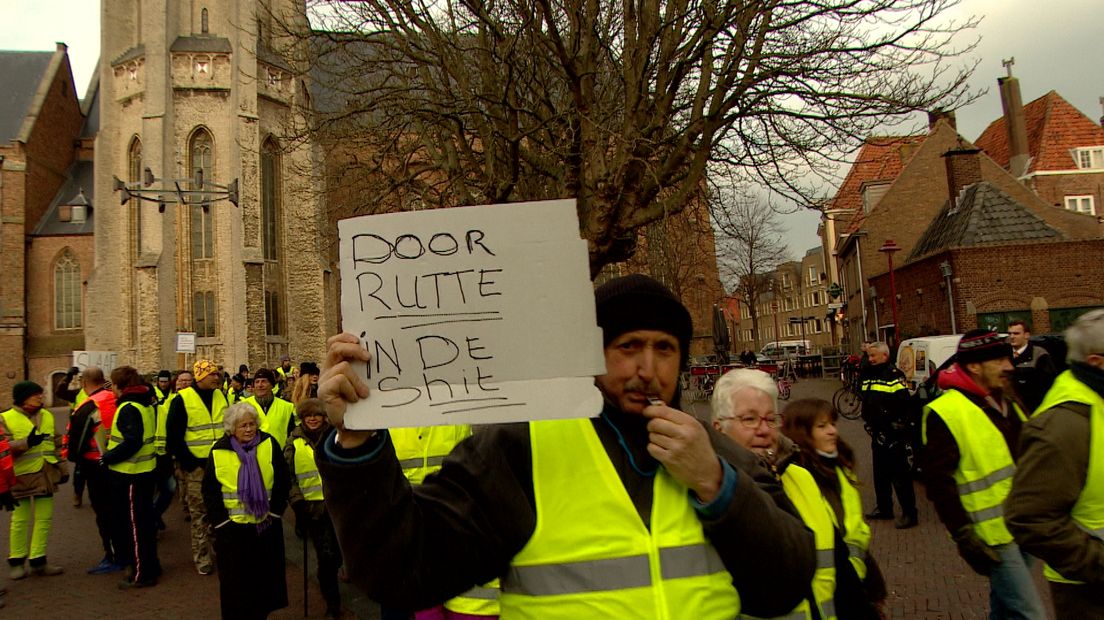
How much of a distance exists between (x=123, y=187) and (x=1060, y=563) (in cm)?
1514

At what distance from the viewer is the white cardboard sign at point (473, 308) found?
1.57 m

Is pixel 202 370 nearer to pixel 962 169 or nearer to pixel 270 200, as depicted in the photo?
pixel 962 169

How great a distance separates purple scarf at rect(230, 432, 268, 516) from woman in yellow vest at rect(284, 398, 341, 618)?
20.6 inches

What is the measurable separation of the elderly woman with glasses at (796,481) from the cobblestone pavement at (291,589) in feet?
8.42

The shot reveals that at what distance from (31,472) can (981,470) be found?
8514 mm

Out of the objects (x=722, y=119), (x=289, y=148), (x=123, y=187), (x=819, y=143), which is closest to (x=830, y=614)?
(x=722, y=119)

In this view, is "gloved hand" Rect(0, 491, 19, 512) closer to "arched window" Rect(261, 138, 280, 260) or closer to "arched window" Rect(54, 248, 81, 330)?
"arched window" Rect(261, 138, 280, 260)

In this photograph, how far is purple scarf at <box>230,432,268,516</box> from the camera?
17.5 ft

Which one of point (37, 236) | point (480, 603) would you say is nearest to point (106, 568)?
point (480, 603)

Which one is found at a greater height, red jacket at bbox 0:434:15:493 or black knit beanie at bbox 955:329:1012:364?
black knit beanie at bbox 955:329:1012:364

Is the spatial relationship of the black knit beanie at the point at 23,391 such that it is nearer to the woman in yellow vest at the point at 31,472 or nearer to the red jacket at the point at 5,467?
the woman in yellow vest at the point at 31,472

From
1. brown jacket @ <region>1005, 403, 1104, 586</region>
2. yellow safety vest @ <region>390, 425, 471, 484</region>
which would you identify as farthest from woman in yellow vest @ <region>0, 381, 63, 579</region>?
brown jacket @ <region>1005, 403, 1104, 586</region>

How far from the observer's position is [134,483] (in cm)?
751

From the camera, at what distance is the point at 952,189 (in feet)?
87.7
